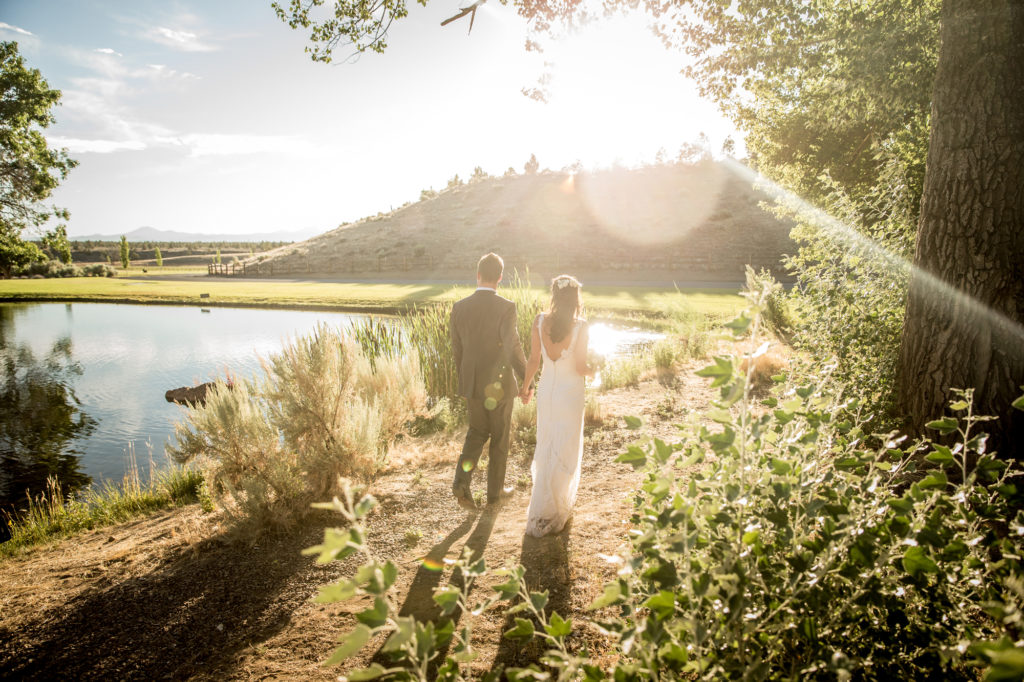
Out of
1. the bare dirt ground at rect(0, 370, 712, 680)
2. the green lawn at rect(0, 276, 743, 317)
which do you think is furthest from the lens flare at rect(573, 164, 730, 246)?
the bare dirt ground at rect(0, 370, 712, 680)

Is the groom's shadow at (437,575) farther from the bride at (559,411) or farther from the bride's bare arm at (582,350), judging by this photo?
the bride's bare arm at (582,350)

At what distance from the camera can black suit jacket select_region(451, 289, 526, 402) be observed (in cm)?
505

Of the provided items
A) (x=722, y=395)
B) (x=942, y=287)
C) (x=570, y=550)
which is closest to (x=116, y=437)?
(x=570, y=550)

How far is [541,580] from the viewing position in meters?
3.70

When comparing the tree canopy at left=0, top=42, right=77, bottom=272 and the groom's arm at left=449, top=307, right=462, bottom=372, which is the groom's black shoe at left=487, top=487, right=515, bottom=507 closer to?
the groom's arm at left=449, top=307, right=462, bottom=372

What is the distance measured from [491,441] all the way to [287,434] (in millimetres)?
2048

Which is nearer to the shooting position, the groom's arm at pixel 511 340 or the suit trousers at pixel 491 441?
the groom's arm at pixel 511 340

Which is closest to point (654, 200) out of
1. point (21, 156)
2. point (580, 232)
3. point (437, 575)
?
point (580, 232)

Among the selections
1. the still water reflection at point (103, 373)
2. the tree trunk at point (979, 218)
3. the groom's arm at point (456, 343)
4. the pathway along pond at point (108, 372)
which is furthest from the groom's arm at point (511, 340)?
the tree trunk at point (979, 218)

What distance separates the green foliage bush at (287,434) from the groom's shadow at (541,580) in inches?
87.1

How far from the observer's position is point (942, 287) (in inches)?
164

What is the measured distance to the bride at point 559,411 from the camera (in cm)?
439

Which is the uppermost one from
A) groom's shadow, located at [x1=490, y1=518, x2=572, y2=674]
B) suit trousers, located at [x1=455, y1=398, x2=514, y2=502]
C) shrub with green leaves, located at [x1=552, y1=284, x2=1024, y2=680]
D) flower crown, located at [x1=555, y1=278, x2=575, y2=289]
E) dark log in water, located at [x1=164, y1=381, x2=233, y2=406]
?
flower crown, located at [x1=555, y1=278, x2=575, y2=289]

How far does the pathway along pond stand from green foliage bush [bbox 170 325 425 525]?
0.36m
